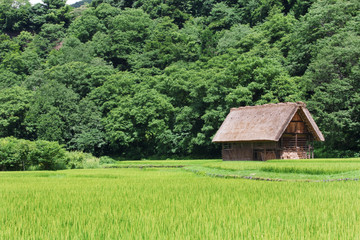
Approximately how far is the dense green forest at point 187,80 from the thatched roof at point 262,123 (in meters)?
2.18

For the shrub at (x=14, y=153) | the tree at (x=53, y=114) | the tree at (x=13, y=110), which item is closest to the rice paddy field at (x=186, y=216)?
the shrub at (x=14, y=153)

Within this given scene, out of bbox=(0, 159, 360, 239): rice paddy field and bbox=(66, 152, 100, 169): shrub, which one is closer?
bbox=(0, 159, 360, 239): rice paddy field

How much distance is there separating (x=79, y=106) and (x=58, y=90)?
331 cm

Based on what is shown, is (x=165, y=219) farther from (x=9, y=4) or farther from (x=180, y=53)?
(x=9, y=4)

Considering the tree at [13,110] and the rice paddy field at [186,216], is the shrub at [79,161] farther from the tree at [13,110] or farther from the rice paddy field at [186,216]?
the rice paddy field at [186,216]

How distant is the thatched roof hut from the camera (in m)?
30.7

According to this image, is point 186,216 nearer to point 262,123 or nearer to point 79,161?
point 262,123

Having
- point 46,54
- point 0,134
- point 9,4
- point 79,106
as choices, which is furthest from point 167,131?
point 9,4

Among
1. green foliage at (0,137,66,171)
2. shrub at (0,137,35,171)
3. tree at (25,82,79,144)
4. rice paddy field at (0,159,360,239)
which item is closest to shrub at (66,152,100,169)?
green foliage at (0,137,66,171)

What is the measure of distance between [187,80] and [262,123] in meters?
15.9

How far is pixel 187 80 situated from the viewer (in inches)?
1790

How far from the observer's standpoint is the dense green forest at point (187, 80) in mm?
34406

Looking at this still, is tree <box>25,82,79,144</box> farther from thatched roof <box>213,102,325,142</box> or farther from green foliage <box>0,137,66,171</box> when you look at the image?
thatched roof <box>213,102,325,142</box>

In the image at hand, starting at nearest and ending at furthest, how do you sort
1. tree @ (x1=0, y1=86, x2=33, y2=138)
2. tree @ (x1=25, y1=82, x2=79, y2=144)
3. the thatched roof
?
the thatched roof < tree @ (x1=25, y1=82, x2=79, y2=144) < tree @ (x1=0, y1=86, x2=33, y2=138)
